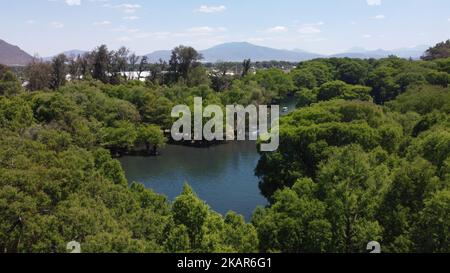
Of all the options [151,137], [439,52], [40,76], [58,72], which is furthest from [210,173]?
[439,52]

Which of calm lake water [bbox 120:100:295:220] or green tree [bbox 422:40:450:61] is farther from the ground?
green tree [bbox 422:40:450:61]

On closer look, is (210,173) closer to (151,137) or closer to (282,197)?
(151,137)

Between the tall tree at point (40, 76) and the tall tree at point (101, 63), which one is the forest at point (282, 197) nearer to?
the tall tree at point (40, 76)

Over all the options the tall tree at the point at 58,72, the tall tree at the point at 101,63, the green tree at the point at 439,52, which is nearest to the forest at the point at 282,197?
the tall tree at the point at 58,72

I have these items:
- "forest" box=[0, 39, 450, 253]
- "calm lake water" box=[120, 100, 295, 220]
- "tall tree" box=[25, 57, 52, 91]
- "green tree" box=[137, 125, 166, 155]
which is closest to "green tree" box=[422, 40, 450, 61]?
"calm lake water" box=[120, 100, 295, 220]

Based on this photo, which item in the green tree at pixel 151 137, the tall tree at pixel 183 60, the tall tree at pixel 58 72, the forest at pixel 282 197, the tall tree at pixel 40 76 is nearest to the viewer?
the forest at pixel 282 197

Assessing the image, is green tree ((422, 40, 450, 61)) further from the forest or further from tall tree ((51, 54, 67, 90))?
tall tree ((51, 54, 67, 90))

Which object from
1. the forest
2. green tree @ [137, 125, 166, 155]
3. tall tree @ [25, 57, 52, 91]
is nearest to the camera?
the forest
